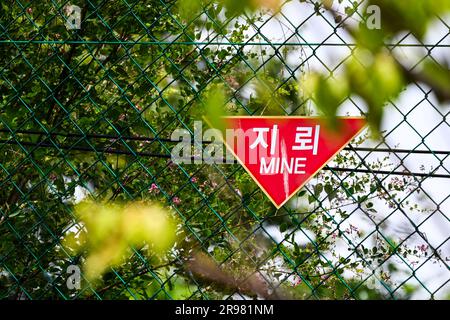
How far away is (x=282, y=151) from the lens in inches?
91.0

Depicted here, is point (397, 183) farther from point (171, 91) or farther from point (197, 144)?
point (171, 91)

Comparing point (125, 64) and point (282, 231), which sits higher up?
point (125, 64)

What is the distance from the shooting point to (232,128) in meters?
2.37

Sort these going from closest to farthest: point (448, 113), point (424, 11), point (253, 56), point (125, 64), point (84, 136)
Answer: point (424, 11) < point (448, 113) < point (84, 136) < point (253, 56) < point (125, 64)

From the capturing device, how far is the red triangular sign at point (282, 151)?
2.30 m

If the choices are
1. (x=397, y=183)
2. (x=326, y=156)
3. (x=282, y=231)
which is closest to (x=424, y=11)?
(x=326, y=156)

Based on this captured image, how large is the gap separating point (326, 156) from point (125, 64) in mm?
1271

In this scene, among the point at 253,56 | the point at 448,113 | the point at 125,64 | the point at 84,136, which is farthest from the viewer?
the point at 125,64

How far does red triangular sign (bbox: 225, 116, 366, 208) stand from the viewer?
7.54ft

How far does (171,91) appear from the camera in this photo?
3422mm
